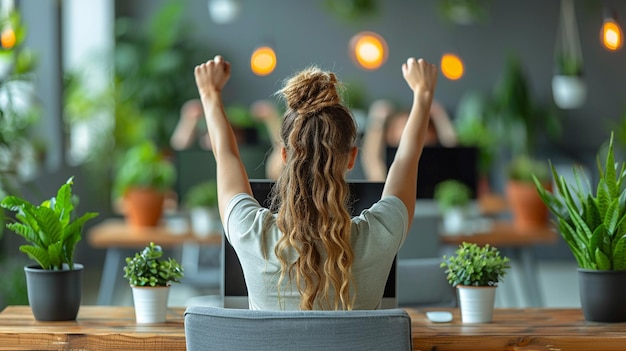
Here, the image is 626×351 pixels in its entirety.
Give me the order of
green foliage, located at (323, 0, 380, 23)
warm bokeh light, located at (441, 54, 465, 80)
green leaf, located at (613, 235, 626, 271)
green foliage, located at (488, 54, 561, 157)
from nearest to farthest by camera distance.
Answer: green leaf, located at (613, 235, 626, 271) < warm bokeh light, located at (441, 54, 465, 80) < green foliage, located at (488, 54, 561, 157) < green foliage, located at (323, 0, 380, 23)

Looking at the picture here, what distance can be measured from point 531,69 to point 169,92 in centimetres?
397

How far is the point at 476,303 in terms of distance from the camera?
273 centimetres

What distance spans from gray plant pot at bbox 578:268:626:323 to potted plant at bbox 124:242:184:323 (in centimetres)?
117

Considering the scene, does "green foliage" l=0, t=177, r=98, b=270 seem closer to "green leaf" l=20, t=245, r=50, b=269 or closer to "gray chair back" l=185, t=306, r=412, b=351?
"green leaf" l=20, t=245, r=50, b=269

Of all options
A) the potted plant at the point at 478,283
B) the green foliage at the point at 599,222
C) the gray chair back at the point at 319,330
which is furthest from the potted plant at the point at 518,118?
the gray chair back at the point at 319,330

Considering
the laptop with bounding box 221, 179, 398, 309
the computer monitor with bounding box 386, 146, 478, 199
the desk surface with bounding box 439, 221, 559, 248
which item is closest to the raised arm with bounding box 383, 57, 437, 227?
the laptop with bounding box 221, 179, 398, 309

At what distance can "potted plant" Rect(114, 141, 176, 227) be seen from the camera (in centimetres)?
577

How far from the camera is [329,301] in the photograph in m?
2.31

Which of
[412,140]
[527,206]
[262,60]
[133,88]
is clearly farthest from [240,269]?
[133,88]

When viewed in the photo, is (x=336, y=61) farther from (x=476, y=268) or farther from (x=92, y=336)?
(x=92, y=336)

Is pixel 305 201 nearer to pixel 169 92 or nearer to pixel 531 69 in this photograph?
pixel 169 92

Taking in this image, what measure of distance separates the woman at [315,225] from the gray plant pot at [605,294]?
660 mm

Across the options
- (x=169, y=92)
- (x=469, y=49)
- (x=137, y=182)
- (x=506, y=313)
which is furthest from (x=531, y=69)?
(x=506, y=313)

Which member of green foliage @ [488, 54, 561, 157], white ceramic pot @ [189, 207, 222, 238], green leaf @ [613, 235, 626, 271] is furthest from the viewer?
green foliage @ [488, 54, 561, 157]
